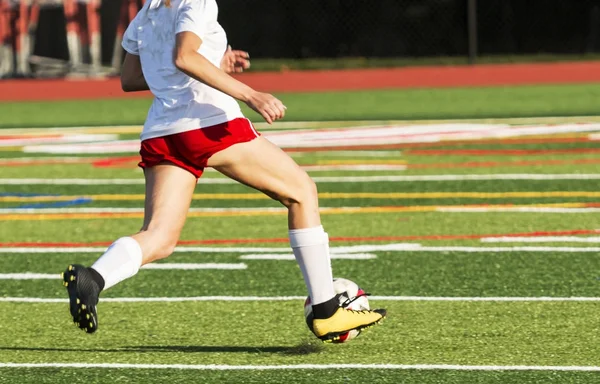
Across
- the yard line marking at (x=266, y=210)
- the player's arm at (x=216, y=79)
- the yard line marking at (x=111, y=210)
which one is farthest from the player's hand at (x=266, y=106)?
the yard line marking at (x=111, y=210)

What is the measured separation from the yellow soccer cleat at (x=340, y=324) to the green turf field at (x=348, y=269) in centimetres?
9

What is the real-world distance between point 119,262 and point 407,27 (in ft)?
61.8

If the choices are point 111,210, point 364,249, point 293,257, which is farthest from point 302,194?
point 111,210

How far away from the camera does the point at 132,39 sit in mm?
6156

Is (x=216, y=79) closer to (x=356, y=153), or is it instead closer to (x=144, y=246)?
(x=144, y=246)

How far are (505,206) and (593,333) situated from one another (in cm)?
442

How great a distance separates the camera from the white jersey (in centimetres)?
593

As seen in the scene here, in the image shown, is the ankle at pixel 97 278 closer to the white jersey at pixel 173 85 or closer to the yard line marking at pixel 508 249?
the white jersey at pixel 173 85

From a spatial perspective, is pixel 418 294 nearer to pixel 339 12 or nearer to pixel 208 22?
pixel 208 22

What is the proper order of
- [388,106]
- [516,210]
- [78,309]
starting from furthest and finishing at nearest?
[388,106], [516,210], [78,309]

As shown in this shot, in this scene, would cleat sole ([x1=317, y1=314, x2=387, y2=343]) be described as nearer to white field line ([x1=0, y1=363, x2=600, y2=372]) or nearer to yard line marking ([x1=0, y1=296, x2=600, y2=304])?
white field line ([x1=0, y1=363, x2=600, y2=372])

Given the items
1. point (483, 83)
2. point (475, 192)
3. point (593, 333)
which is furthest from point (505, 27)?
point (593, 333)

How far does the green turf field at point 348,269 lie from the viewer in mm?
5977

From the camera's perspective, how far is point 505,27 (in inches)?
945
